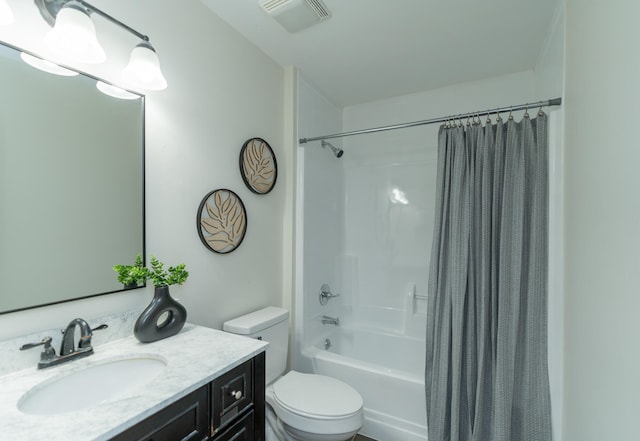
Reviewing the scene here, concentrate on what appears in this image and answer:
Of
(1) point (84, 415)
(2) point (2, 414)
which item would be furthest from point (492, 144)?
(2) point (2, 414)

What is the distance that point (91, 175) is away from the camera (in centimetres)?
115

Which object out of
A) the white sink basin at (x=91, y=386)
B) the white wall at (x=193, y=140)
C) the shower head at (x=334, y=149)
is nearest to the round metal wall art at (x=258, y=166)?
the white wall at (x=193, y=140)

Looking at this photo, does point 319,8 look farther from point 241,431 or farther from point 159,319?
point 241,431

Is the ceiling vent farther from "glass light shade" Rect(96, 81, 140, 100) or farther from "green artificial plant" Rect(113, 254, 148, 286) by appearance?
"green artificial plant" Rect(113, 254, 148, 286)

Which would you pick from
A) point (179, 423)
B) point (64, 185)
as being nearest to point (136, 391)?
point (179, 423)

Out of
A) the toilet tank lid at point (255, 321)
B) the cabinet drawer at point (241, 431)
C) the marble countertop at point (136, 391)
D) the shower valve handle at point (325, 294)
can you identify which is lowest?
the cabinet drawer at point (241, 431)

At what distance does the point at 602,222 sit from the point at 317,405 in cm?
141

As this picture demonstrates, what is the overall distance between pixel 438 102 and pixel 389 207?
1004mm

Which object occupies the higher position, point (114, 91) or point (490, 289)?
point (114, 91)

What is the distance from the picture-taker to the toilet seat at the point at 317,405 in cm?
143

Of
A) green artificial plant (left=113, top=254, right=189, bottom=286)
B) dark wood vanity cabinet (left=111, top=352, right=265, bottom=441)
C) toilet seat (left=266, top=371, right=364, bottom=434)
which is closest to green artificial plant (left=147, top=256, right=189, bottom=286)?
green artificial plant (left=113, top=254, right=189, bottom=286)

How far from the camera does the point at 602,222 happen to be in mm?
951

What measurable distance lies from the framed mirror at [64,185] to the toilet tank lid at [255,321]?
614 mm

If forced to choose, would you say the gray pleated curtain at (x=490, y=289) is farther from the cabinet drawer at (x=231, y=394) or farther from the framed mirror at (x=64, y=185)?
the framed mirror at (x=64, y=185)
